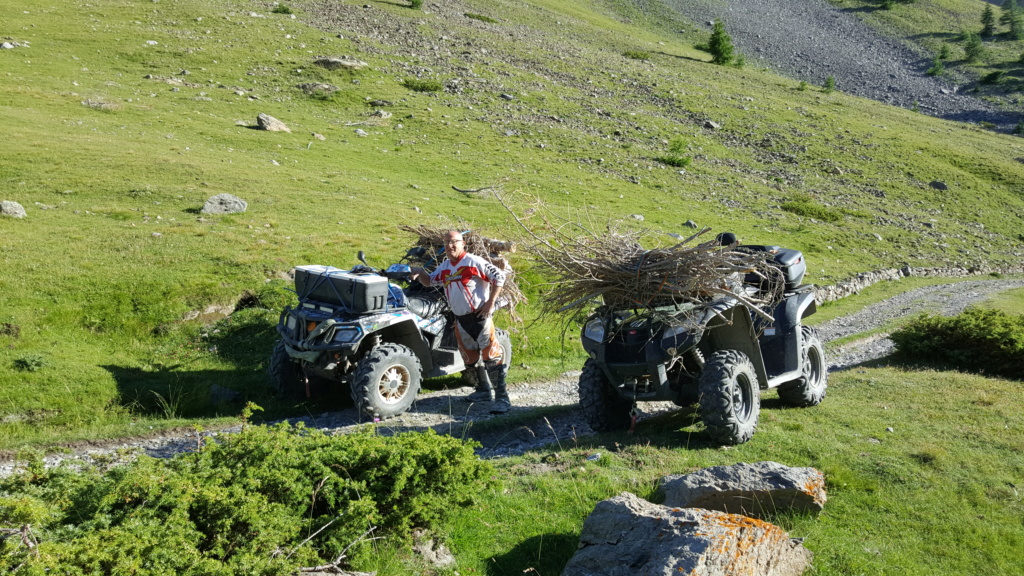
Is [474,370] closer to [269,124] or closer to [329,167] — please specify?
[329,167]

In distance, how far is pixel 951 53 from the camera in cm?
8075

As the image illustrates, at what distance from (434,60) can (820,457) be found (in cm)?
4716

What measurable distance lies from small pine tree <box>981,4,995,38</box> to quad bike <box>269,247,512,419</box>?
105 m

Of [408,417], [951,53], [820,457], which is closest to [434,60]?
[408,417]

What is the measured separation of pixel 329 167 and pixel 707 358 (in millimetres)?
22842

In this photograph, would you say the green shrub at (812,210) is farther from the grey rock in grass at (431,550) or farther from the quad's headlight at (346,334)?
the grey rock in grass at (431,550)

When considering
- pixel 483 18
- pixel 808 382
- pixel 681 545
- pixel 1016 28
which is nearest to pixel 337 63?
pixel 483 18

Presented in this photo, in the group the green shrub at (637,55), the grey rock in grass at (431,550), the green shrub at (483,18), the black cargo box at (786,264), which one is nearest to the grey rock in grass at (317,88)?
the green shrub at (483,18)

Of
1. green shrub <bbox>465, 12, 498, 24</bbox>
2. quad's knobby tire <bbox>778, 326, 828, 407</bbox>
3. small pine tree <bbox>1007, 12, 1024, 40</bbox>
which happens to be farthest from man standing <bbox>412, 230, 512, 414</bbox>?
small pine tree <bbox>1007, 12, 1024, 40</bbox>

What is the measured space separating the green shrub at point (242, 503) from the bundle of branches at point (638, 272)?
299 cm

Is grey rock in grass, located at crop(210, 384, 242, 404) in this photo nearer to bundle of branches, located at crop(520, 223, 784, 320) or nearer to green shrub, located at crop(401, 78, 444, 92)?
bundle of branches, located at crop(520, 223, 784, 320)

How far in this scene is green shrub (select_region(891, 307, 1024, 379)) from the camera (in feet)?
43.8

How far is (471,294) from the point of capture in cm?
980

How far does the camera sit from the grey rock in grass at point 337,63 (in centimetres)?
4381
